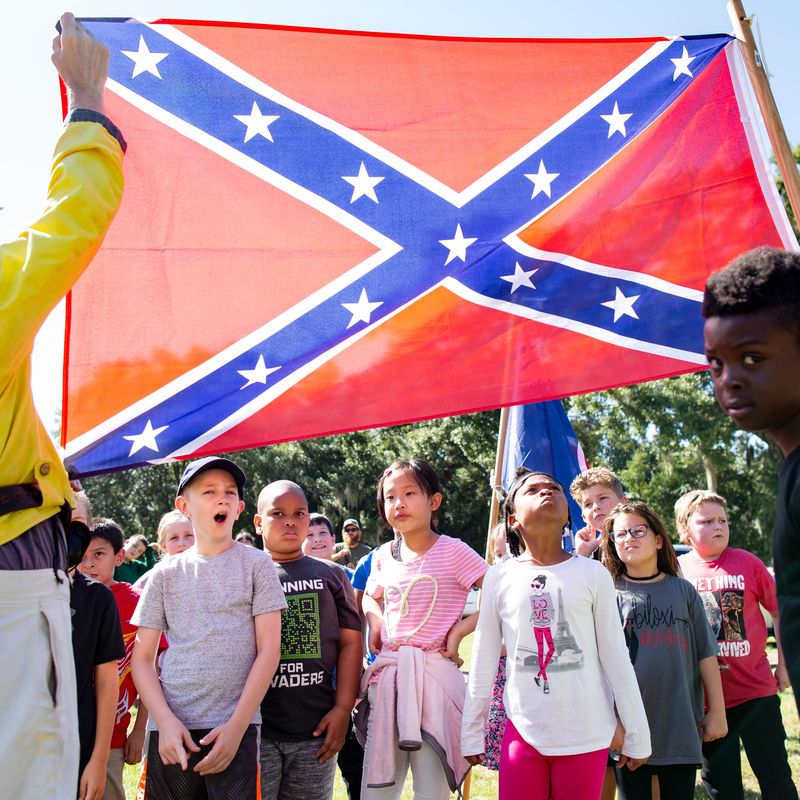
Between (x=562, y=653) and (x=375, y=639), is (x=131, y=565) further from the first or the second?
(x=562, y=653)

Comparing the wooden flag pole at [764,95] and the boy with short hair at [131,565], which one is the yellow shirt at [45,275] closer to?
the wooden flag pole at [764,95]

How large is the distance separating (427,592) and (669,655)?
1.28 m

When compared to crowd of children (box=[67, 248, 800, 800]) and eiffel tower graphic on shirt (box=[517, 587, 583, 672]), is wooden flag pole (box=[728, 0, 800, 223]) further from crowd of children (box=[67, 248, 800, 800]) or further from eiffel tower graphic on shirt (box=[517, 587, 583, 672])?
eiffel tower graphic on shirt (box=[517, 587, 583, 672])

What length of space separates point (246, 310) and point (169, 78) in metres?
1.23

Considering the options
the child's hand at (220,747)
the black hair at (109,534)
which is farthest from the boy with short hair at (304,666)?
the black hair at (109,534)

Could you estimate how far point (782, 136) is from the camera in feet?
13.0

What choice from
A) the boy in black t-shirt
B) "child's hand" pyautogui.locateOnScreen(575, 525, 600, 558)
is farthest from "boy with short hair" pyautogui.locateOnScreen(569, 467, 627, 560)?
the boy in black t-shirt

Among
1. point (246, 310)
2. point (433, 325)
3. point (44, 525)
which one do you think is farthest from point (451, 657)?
point (44, 525)

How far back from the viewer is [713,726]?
4.28 m

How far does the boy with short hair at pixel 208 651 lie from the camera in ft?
11.0

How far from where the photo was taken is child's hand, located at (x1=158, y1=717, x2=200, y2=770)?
10.8 feet

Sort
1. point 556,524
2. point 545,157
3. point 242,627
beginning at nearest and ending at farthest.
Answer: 1. point 242,627
2. point 556,524
3. point 545,157

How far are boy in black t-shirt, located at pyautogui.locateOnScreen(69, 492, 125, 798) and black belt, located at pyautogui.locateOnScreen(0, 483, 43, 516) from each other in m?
1.54

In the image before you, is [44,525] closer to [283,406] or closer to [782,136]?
[283,406]
